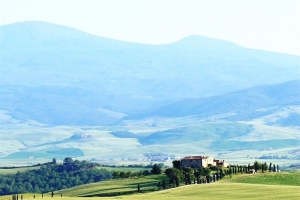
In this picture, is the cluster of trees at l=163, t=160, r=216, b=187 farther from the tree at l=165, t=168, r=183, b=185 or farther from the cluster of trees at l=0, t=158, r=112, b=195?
the cluster of trees at l=0, t=158, r=112, b=195

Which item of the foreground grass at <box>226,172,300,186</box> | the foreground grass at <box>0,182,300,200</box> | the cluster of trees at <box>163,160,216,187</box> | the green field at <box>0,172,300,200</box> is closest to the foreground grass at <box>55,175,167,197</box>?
the green field at <box>0,172,300,200</box>

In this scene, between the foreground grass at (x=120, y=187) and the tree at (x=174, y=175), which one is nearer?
the foreground grass at (x=120, y=187)

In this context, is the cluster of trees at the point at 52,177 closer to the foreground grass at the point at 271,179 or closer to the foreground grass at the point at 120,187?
the foreground grass at the point at 120,187

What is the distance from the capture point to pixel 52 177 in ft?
515

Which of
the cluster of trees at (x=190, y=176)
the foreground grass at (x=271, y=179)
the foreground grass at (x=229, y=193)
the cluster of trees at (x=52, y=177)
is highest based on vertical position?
the cluster of trees at (x=52, y=177)

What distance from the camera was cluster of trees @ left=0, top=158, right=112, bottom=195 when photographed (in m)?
151

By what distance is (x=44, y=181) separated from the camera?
154 meters

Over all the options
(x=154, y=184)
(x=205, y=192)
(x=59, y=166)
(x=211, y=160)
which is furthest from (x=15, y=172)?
(x=205, y=192)

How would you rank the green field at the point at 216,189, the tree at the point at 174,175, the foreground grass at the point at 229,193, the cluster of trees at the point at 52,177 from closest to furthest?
the foreground grass at the point at 229,193 → the green field at the point at 216,189 → the tree at the point at 174,175 → the cluster of trees at the point at 52,177

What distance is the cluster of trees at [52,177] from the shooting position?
151 metres

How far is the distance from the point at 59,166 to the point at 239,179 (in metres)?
74.2

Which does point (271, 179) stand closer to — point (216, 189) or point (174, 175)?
point (174, 175)

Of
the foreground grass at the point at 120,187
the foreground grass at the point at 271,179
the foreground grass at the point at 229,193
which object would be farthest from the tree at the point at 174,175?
the foreground grass at the point at 229,193

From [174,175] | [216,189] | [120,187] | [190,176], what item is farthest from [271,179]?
[216,189]
